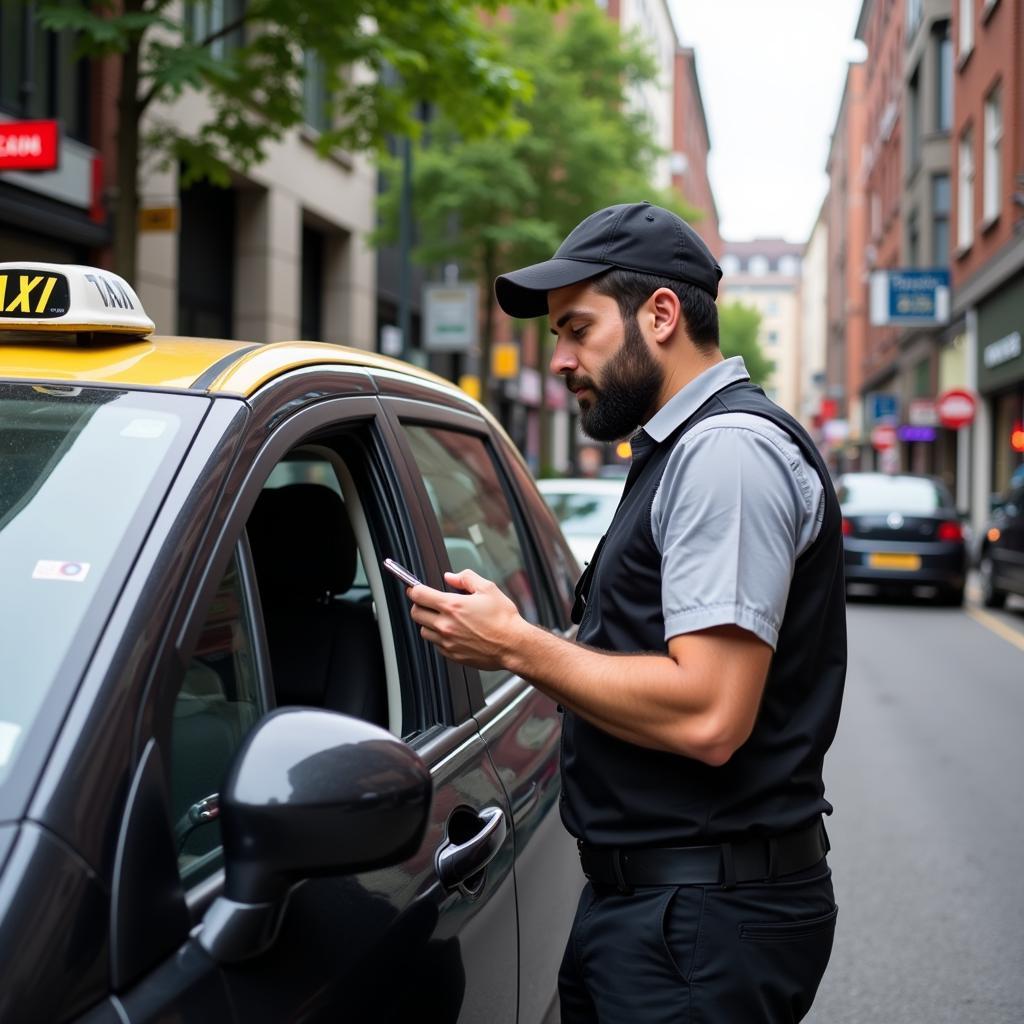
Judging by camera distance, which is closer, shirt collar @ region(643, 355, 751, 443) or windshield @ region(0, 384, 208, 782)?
windshield @ region(0, 384, 208, 782)

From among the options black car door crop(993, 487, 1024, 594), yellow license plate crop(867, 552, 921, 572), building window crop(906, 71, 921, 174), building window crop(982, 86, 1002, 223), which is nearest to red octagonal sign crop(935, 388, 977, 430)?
building window crop(982, 86, 1002, 223)

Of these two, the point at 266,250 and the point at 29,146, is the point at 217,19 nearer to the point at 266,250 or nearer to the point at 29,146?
the point at 266,250

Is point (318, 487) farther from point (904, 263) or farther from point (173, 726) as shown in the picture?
point (904, 263)

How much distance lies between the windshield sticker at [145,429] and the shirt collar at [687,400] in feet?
2.29

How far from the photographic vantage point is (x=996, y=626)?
14.6 metres

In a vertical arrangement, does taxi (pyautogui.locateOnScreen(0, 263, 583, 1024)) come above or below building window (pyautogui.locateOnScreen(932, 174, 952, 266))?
below

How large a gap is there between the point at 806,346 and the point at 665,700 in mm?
107692

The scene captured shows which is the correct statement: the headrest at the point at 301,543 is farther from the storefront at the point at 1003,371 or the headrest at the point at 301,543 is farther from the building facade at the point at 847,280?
A: the building facade at the point at 847,280

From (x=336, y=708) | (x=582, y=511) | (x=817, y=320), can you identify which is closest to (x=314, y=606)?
(x=336, y=708)

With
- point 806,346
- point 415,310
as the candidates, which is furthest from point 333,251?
point 806,346

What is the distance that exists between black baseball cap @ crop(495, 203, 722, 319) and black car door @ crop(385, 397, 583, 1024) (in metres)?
0.55

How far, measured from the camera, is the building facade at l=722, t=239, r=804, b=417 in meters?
130

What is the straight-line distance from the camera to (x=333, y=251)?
75.7 feet

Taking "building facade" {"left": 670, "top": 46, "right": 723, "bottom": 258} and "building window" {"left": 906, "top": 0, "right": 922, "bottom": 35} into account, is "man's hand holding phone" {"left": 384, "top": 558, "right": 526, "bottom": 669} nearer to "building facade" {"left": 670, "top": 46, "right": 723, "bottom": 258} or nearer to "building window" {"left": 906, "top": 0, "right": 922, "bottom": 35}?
"building window" {"left": 906, "top": 0, "right": 922, "bottom": 35}
